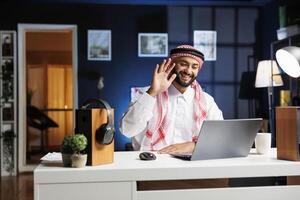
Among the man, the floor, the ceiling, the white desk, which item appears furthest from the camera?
the ceiling

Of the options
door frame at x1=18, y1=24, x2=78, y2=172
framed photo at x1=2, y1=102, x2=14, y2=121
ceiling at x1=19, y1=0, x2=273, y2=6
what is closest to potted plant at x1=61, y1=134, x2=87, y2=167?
door frame at x1=18, y1=24, x2=78, y2=172

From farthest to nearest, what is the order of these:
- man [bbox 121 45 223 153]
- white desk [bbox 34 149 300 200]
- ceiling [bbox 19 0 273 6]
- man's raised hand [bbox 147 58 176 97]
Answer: ceiling [bbox 19 0 273 6] < man [bbox 121 45 223 153] < man's raised hand [bbox 147 58 176 97] < white desk [bbox 34 149 300 200]

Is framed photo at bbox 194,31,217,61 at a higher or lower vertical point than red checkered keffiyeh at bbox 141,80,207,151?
higher

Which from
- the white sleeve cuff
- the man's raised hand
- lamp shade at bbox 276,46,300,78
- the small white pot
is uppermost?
lamp shade at bbox 276,46,300,78

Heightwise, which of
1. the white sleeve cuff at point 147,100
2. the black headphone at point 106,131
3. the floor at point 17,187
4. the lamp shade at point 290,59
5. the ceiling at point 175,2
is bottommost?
the floor at point 17,187

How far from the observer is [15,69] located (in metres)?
5.45

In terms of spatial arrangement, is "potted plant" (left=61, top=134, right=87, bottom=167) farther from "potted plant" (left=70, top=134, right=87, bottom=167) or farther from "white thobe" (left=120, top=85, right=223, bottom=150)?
"white thobe" (left=120, top=85, right=223, bottom=150)

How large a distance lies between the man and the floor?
2643 mm

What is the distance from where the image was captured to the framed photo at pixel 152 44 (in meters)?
5.54

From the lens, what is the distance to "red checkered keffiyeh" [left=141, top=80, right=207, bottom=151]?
1.89 metres

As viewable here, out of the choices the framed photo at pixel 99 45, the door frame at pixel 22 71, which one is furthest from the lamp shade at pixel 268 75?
the door frame at pixel 22 71

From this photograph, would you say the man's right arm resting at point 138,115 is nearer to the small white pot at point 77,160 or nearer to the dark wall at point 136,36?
the small white pot at point 77,160

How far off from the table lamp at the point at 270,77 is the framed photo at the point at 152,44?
4.63ft

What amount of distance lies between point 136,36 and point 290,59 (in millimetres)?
4014
